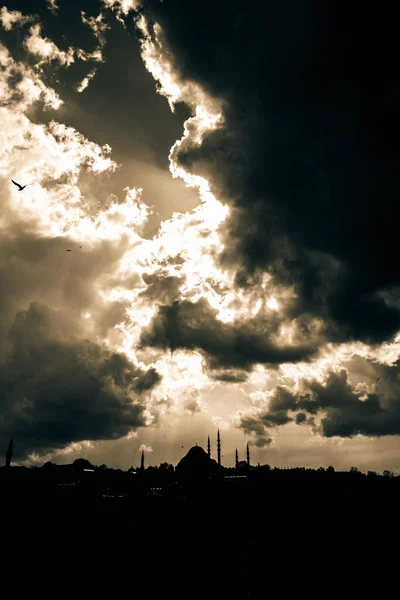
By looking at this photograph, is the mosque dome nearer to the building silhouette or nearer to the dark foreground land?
the dark foreground land

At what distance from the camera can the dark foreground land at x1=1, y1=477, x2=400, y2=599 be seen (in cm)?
2733

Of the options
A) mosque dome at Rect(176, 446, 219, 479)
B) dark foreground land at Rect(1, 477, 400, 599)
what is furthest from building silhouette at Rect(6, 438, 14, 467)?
dark foreground land at Rect(1, 477, 400, 599)

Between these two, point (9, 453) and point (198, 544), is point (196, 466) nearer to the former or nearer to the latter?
point (9, 453)

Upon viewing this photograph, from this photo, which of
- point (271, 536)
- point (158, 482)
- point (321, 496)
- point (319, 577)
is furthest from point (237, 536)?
point (158, 482)

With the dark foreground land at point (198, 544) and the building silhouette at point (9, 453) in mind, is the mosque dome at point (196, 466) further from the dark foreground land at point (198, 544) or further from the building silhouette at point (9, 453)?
the building silhouette at point (9, 453)

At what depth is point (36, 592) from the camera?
79.5 feet

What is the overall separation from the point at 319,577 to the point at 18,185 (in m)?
34.2

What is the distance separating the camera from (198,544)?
4203 cm

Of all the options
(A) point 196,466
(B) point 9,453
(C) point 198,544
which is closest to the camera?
(C) point 198,544

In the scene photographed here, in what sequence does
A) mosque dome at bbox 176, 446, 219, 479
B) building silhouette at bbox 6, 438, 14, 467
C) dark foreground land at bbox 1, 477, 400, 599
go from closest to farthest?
dark foreground land at bbox 1, 477, 400, 599, building silhouette at bbox 6, 438, 14, 467, mosque dome at bbox 176, 446, 219, 479

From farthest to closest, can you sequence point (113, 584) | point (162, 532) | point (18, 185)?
point (162, 532), point (18, 185), point (113, 584)

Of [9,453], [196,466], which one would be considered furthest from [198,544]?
[9,453]

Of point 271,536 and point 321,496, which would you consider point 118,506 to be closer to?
point 271,536

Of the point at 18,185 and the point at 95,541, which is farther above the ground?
the point at 18,185
